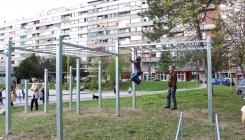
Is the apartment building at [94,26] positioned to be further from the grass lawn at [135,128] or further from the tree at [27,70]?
the grass lawn at [135,128]

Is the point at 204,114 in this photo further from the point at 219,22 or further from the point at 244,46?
the point at 219,22

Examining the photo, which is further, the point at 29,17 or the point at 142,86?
the point at 29,17

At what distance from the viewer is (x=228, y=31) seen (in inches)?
718

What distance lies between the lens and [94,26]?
73438 mm

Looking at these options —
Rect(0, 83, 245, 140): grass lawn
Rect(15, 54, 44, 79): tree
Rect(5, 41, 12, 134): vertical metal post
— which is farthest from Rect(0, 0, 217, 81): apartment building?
→ Rect(5, 41, 12, 134): vertical metal post

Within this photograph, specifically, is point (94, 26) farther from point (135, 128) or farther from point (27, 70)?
point (135, 128)

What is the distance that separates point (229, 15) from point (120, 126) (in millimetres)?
15148

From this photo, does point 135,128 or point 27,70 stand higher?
point 27,70

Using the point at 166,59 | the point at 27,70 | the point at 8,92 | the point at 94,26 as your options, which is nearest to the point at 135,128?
the point at 8,92

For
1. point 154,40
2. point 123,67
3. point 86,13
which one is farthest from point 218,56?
point 86,13

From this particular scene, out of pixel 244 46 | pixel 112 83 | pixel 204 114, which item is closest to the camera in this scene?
pixel 204 114

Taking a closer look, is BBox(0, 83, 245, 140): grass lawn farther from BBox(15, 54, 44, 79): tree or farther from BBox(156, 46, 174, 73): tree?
BBox(15, 54, 44, 79): tree

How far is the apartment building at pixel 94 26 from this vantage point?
63531 millimetres

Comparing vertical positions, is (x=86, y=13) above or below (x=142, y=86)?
above
